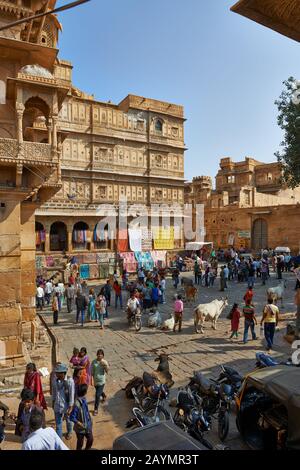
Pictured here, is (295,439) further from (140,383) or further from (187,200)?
(187,200)

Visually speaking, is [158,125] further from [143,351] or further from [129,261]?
[143,351]

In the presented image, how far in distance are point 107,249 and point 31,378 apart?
2378 cm

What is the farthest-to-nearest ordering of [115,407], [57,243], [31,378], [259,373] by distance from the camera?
1. [57,243]
2. [115,407]
3. [31,378]
4. [259,373]

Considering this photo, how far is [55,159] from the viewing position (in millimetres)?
9055

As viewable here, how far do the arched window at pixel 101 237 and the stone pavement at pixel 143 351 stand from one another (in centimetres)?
1465

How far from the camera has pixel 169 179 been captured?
3431 cm

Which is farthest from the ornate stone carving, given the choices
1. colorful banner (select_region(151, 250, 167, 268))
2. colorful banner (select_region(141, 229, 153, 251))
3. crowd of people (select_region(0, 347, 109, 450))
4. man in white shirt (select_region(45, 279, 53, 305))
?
colorful banner (select_region(151, 250, 167, 268))

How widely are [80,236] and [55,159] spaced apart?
66.6ft

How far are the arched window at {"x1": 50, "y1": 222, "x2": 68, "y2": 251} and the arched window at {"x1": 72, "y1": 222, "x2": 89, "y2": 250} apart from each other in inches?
30.2

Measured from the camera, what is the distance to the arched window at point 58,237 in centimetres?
2891

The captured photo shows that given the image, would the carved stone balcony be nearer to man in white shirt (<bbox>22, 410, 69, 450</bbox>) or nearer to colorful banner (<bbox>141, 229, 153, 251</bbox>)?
man in white shirt (<bbox>22, 410, 69, 450</bbox>)

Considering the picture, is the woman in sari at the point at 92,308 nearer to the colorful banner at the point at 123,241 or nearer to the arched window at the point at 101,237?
the arched window at the point at 101,237

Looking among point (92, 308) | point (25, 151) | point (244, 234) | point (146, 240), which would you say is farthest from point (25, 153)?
point (244, 234)
